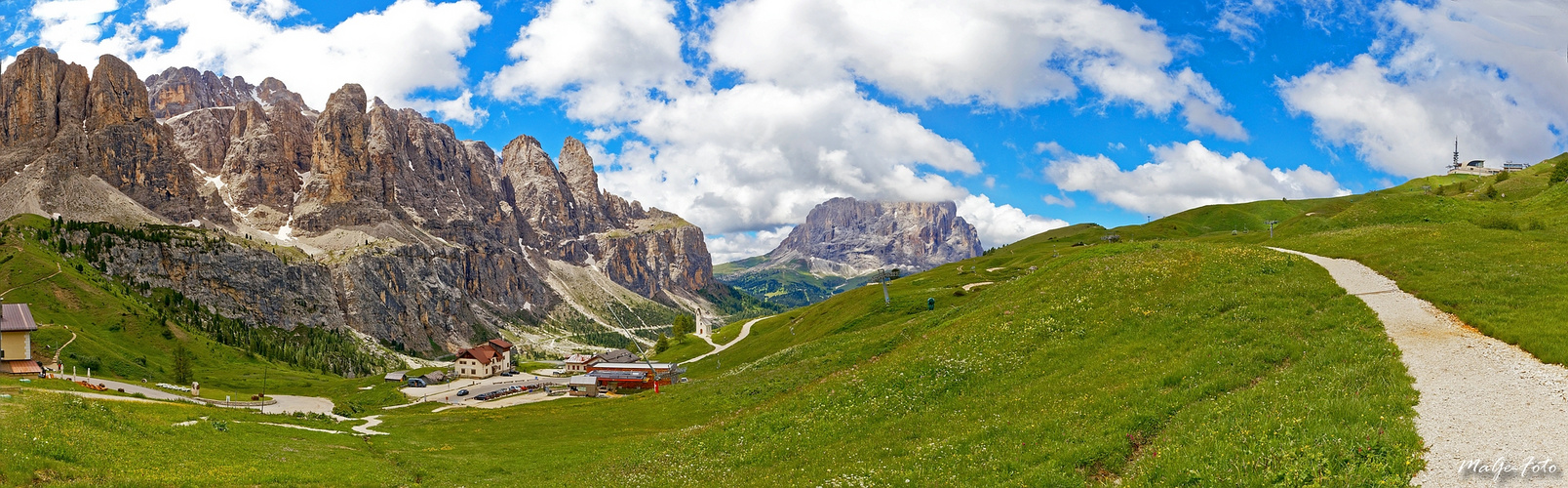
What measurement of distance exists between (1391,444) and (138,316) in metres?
208

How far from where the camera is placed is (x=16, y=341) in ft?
260

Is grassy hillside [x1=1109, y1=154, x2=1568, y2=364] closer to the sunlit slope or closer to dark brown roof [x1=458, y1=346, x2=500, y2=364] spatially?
the sunlit slope

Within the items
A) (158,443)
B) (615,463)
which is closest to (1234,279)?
(615,463)

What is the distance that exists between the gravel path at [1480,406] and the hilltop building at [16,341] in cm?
11270

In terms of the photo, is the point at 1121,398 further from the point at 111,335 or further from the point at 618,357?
the point at 111,335

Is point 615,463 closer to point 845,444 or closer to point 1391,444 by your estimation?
point 845,444

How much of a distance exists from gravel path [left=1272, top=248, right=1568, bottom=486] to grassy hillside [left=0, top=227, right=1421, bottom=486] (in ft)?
2.17

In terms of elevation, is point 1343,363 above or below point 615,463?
above

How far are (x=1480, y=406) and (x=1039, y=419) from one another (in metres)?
10.5

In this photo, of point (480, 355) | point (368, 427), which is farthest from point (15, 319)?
point (480, 355)

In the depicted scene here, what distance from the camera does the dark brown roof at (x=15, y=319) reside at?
78125 mm

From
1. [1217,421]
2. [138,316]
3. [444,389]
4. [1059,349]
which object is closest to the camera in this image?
[1217,421]

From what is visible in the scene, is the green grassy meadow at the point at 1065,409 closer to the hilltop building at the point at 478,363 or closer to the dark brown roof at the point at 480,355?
the hilltop building at the point at 478,363

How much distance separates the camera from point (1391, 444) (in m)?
15.7
